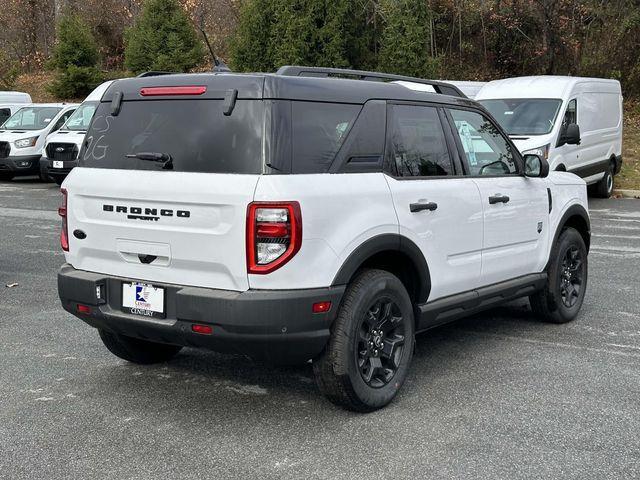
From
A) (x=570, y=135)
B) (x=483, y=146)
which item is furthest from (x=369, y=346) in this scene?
(x=570, y=135)

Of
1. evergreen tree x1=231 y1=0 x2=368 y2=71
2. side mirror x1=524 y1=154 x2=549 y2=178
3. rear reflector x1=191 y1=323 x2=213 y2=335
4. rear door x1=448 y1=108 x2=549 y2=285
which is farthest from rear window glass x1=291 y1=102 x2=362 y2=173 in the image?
evergreen tree x1=231 y1=0 x2=368 y2=71

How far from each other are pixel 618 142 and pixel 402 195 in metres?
12.8

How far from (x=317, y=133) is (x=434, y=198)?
1.00 meters

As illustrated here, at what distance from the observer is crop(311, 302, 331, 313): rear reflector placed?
4.12m

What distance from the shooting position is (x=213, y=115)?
168 inches

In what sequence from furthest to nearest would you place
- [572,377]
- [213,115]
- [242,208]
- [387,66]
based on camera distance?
[387,66], [572,377], [213,115], [242,208]

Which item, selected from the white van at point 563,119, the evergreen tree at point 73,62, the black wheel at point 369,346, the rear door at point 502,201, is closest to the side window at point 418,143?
the rear door at point 502,201

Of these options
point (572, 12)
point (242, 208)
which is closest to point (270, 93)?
point (242, 208)

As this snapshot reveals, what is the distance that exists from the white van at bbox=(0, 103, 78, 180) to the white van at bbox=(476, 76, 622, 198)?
10.7 meters

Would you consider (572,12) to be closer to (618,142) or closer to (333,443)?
(618,142)

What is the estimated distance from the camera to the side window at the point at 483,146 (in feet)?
17.9

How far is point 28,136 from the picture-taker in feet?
63.2

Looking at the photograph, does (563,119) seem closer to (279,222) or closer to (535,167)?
(535,167)

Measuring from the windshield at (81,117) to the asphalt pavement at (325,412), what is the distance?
12626 millimetres
